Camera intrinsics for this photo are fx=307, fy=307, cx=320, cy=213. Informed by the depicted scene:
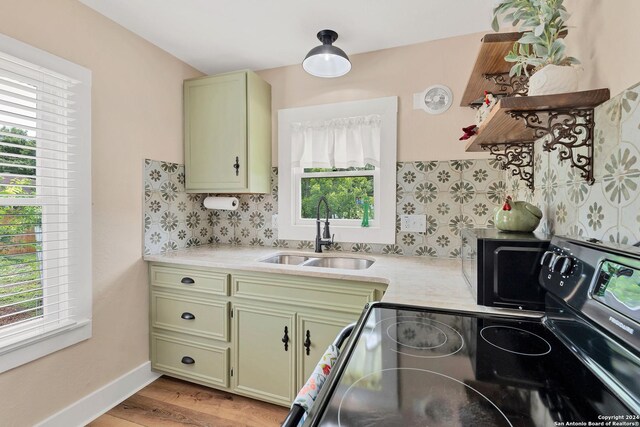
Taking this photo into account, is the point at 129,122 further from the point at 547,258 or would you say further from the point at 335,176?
the point at 547,258

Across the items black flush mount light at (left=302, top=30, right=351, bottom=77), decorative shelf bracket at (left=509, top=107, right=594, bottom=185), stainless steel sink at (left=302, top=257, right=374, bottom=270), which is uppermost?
black flush mount light at (left=302, top=30, right=351, bottom=77)

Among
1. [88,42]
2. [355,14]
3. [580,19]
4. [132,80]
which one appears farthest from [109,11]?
[580,19]

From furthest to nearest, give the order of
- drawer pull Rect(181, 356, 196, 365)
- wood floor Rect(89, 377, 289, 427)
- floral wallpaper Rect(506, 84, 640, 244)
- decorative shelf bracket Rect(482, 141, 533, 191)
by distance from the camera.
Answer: drawer pull Rect(181, 356, 196, 365), wood floor Rect(89, 377, 289, 427), decorative shelf bracket Rect(482, 141, 533, 191), floral wallpaper Rect(506, 84, 640, 244)

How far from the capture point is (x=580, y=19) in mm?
1053

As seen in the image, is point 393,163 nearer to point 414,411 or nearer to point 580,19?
point 580,19

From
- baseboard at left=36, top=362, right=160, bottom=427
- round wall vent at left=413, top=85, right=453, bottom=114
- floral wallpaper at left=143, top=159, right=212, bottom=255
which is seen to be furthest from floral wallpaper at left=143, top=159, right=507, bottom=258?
baseboard at left=36, top=362, right=160, bottom=427

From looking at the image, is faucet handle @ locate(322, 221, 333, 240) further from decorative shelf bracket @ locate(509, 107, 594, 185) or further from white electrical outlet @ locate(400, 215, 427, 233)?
decorative shelf bracket @ locate(509, 107, 594, 185)

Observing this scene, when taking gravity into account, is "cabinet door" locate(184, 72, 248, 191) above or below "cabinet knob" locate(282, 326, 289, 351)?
above

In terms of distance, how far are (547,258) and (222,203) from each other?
216 centimetres

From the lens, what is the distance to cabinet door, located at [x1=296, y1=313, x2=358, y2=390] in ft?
5.62

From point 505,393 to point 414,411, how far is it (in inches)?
8.3

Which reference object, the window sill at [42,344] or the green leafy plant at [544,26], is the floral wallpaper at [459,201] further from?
the window sill at [42,344]

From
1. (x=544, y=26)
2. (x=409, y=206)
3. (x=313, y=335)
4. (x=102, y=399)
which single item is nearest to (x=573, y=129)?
(x=544, y=26)

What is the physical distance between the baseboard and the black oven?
2.18 meters
